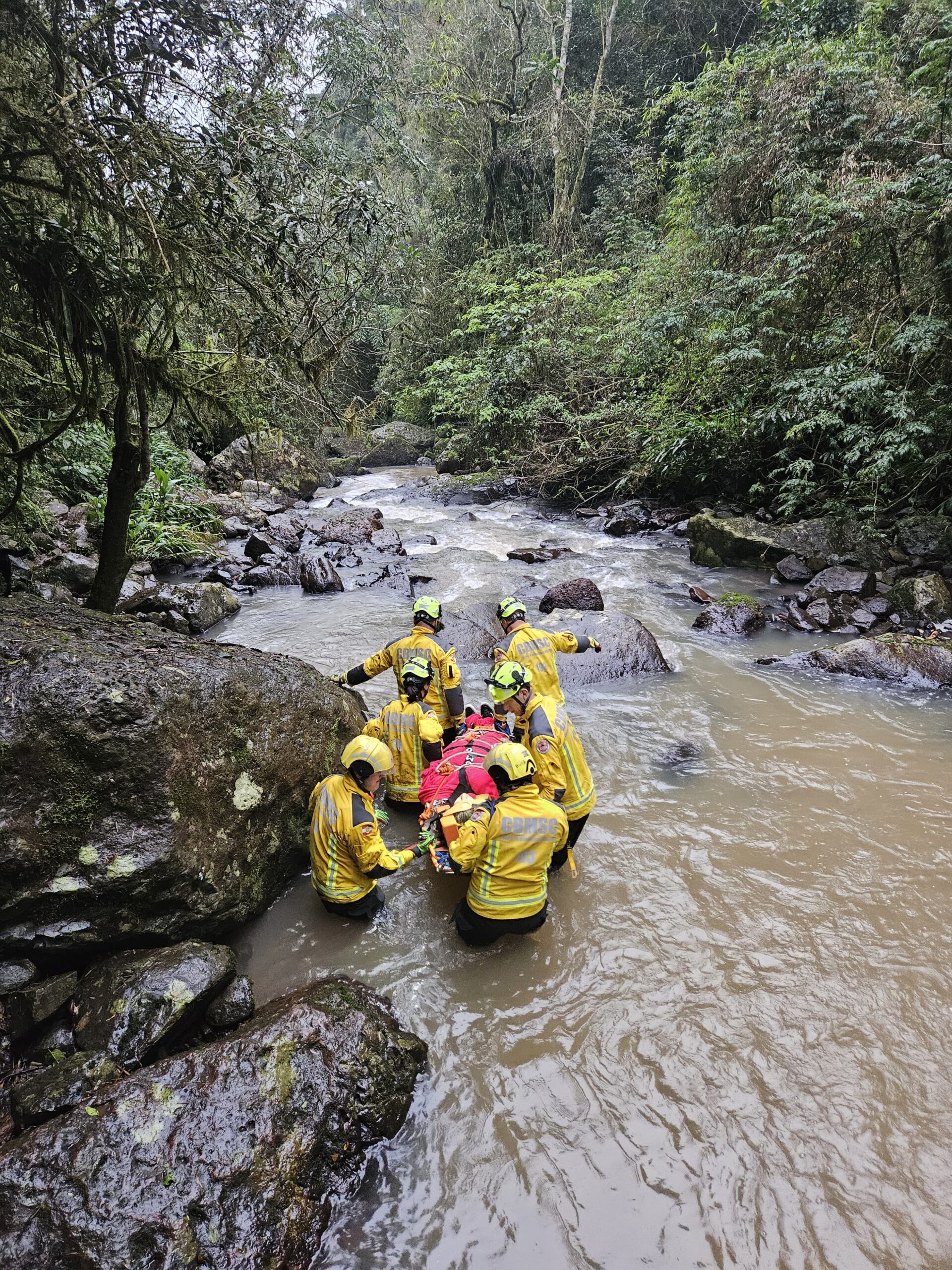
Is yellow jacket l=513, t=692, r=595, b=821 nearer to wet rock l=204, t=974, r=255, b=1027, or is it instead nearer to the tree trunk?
wet rock l=204, t=974, r=255, b=1027

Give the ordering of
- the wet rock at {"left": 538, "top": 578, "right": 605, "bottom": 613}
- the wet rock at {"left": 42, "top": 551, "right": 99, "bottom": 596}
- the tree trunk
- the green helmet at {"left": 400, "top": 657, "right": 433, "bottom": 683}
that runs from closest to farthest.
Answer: the green helmet at {"left": 400, "top": 657, "right": 433, "bottom": 683} → the tree trunk → the wet rock at {"left": 42, "top": 551, "right": 99, "bottom": 596} → the wet rock at {"left": 538, "top": 578, "right": 605, "bottom": 613}

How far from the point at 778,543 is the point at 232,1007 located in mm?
11279

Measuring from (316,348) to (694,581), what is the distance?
831 centimetres

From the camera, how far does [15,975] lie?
9.45 feet

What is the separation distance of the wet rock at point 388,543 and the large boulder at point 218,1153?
37.8ft

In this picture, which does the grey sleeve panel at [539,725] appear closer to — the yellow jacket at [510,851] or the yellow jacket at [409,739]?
the yellow jacket at [510,851]

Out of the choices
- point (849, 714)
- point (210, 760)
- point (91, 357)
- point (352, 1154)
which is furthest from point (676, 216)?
point (352, 1154)

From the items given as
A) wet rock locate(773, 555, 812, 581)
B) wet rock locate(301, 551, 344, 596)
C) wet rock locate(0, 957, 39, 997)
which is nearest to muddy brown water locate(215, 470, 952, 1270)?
wet rock locate(0, 957, 39, 997)

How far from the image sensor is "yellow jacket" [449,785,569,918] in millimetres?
3494

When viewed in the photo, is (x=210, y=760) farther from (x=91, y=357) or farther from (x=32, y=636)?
(x=91, y=357)

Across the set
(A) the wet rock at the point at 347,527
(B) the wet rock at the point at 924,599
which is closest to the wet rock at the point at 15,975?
Answer: (B) the wet rock at the point at 924,599

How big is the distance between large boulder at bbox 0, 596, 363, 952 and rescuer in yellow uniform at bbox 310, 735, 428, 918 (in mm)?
420

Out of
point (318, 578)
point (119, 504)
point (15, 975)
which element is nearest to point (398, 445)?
point (318, 578)

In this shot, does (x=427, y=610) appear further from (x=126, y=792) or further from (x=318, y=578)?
(x=318, y=578)
